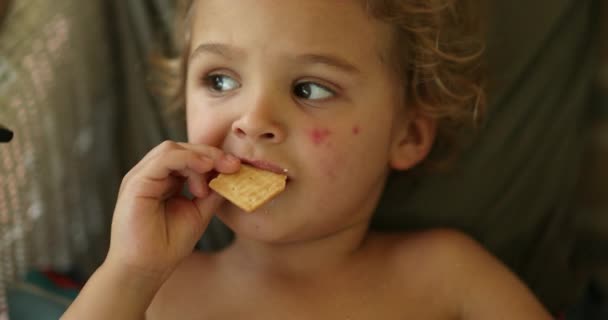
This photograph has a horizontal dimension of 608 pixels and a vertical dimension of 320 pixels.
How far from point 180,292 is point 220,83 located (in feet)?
1.27

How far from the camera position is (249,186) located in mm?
999

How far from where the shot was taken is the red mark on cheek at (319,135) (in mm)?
1045

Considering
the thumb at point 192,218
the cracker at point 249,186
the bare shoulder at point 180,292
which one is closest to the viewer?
the cracker at point 249,186

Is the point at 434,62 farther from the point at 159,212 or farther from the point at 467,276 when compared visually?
the point at 159,212

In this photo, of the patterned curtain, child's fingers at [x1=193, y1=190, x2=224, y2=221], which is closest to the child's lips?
child's fingers at [x1=193, y1=190, x2=224, y2=221]

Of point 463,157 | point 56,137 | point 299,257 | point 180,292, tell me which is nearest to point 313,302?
point 299,257

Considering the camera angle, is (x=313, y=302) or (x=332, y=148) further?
(x=313, y=302)

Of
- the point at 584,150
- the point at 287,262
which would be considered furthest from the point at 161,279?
the point at 584,150

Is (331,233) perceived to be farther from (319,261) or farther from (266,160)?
(266,160)

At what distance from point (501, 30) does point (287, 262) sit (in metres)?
0.63

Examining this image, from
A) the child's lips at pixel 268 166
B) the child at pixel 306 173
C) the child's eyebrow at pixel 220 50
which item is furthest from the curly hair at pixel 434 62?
the child's lips at pixel 268 166

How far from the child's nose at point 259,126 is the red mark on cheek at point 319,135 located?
5cm

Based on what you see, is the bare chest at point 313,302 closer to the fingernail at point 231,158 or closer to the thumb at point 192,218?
the thumb at point 192,218

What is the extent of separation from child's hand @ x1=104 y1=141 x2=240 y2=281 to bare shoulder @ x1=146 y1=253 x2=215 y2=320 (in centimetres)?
14
